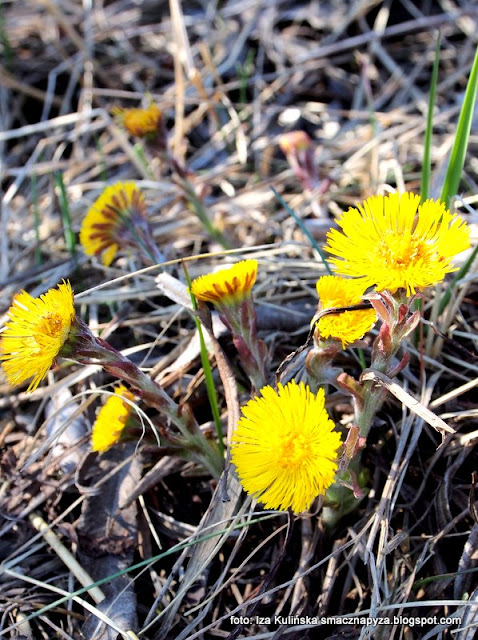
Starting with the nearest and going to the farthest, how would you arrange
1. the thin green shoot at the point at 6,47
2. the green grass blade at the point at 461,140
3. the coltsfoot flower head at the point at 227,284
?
the coltsfoot flower head at the point at 227,284
the green grass blade at the point at 461,140
the thin green shoot at the point at 6,47

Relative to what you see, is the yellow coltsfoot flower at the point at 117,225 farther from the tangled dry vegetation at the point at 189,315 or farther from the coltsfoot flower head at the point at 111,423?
the coltsfoot flower head at the point at 111,423

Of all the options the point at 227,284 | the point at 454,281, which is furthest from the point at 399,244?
the point at 454,281

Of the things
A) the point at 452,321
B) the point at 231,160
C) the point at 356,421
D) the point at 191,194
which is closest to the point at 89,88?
the point at 231,160

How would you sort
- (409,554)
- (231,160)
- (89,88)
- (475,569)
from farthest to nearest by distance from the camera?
(89,88), (231,160), (409,554), (475,569)

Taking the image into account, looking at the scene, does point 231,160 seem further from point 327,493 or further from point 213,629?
point 213,629

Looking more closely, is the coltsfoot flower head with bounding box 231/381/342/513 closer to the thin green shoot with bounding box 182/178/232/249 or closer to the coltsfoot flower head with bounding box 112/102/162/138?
the thin green shoot with bounding box 182/178/232/249

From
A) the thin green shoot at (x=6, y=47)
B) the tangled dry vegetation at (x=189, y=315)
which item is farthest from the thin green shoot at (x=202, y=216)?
the thin green shoot at (x=6, y=47)
